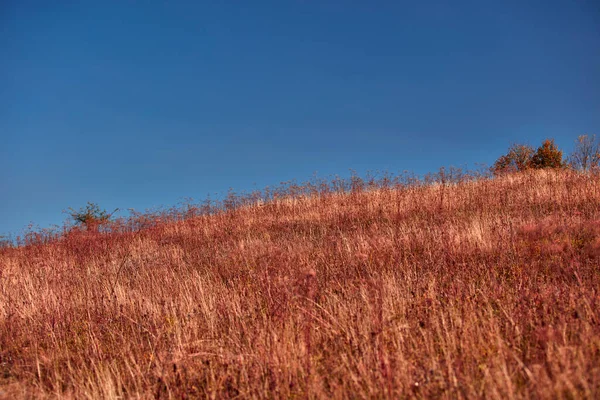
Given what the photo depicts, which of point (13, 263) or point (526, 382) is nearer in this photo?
point (526, 382)

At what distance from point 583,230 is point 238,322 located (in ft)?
21.9

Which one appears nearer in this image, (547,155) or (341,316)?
(341,316)

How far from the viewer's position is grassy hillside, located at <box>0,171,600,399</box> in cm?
314

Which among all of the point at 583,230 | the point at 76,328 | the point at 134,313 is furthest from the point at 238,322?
the point at 583,230

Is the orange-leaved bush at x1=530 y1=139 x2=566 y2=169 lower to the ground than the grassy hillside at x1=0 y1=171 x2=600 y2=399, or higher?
higher

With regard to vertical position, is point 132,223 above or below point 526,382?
above

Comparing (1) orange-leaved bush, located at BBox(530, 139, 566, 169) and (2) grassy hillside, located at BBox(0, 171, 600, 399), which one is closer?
(2) grassy hillside, located at BBox(0, 171, 600, 399)

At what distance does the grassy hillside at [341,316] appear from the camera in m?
3.14

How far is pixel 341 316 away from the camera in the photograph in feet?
13.5

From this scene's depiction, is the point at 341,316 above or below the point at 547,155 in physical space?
below

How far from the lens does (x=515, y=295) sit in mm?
4570

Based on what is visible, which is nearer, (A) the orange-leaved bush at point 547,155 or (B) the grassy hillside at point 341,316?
(B) the grassy hillside at point 341,316

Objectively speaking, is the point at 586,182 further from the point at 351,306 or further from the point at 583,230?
the point at 351,306

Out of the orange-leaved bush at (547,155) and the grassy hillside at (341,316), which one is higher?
the orange-leaved bush at (547,155)
